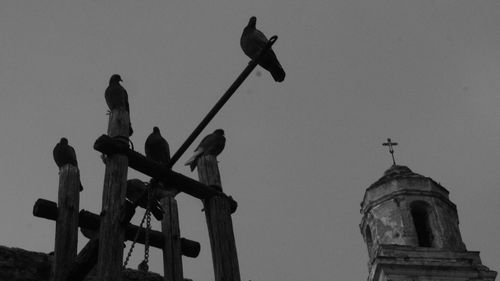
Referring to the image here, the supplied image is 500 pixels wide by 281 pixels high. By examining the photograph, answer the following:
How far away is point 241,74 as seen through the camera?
6.66 metres

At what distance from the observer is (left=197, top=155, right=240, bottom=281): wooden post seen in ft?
22.0

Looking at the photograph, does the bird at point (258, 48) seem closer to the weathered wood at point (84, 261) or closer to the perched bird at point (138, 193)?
the perched bird at point (138, 193)

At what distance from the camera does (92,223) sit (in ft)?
24.2

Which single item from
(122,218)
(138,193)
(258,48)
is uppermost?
(258,48)

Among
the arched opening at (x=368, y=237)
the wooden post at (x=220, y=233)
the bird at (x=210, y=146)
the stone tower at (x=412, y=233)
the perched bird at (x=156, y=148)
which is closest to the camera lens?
the wooden post at (x=220, y=233)

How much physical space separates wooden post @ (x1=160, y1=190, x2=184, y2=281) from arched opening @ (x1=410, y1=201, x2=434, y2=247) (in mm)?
14067

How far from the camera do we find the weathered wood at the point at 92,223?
23.7ft

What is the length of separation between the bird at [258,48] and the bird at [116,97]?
3.25ft

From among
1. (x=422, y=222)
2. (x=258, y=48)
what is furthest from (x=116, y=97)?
(x=422, y=222)

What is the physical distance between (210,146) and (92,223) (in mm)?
1104

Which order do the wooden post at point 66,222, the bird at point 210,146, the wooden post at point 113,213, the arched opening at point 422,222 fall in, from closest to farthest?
the wooden post at point 113,213
the wooden post at point 66,222
the bird at point 210,146
the arched opening at point 422,222

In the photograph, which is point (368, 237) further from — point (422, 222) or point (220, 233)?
point (220, 233)

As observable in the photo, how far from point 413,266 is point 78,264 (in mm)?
13711

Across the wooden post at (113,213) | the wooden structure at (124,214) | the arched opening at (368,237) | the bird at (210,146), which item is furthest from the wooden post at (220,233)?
the arched opening at (368,237)
